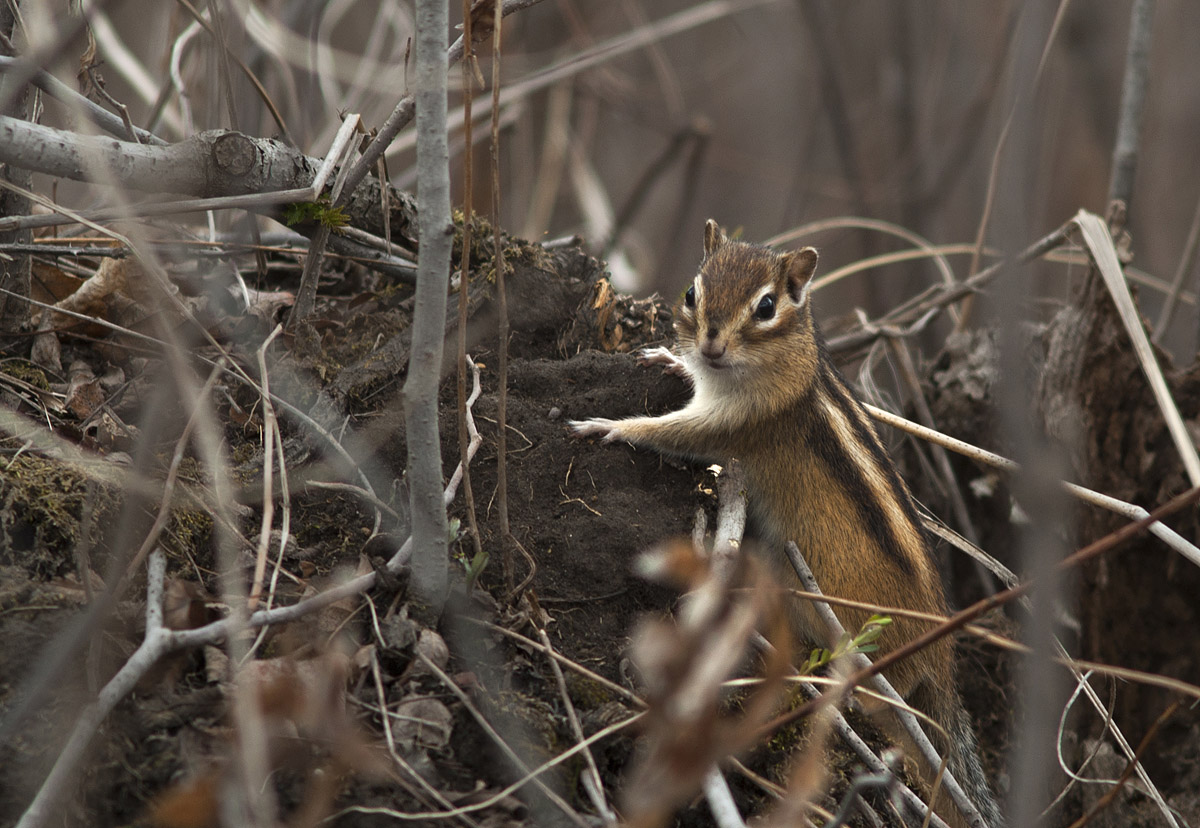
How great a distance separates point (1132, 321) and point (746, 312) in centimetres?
139

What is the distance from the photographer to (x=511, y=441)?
306 cm

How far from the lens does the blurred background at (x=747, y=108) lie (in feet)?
17.5

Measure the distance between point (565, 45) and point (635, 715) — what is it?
22.5 ft

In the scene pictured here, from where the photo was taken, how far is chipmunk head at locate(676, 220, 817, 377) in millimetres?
3525

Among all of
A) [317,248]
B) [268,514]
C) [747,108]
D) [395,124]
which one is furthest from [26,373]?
[747,108]

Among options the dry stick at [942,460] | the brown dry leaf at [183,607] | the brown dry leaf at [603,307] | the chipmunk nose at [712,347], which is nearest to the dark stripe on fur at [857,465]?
the chipmunk nose at [712,347]

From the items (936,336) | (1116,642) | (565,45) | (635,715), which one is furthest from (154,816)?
(565,45)

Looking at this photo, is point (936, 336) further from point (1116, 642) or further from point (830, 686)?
point (830, 686)

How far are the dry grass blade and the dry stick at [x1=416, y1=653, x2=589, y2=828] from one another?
230 centimetres

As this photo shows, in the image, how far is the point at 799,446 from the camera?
11.9 ft

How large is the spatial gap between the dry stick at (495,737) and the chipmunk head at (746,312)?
5.61 ft

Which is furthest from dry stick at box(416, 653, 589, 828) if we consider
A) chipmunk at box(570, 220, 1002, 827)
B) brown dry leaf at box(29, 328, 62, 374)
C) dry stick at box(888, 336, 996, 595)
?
dry stick at box(888, 336, 996, 595)

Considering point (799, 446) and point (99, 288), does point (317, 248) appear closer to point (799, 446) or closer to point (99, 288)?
point (99, 288)

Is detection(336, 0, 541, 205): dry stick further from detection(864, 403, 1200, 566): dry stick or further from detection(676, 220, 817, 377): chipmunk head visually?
detection(864, 403, 1200, 566): dry stick
